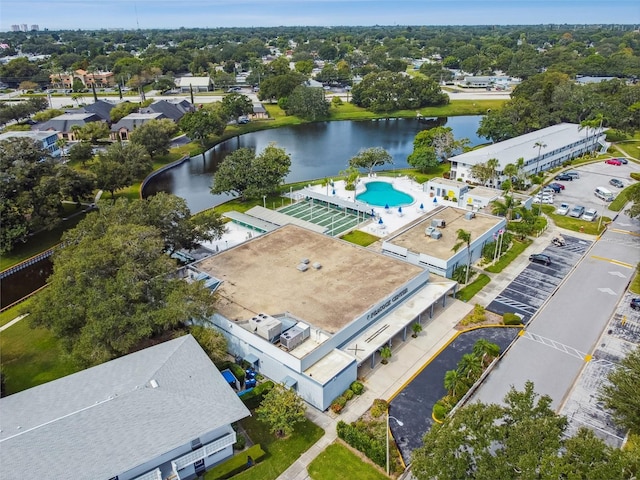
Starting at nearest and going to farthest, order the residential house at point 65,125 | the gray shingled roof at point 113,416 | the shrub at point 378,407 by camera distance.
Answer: the gray shingled roof at point 113,416, the shrub at point 378,407, the residential house at point 65,125

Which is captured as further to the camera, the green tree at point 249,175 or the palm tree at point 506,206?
the green tree at point 249,175

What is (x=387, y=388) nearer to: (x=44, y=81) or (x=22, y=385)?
(x=22, y=385)

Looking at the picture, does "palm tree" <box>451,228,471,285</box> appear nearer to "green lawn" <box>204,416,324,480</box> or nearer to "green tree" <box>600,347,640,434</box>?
"green tree" <box>600,347,640,434</box>

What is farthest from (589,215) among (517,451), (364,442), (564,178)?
(517,451)

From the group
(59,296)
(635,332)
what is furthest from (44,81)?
(635,332)

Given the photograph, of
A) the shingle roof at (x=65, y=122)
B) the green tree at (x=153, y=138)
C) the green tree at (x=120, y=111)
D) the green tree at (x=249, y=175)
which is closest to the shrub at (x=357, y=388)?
the green tree at (x=249, y=175)

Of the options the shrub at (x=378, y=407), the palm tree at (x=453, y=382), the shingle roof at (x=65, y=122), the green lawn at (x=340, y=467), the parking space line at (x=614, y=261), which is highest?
the shingle roof at (x=65, y=122)

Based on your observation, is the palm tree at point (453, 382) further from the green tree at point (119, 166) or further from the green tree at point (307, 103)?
the green tree at point (307, 103)
